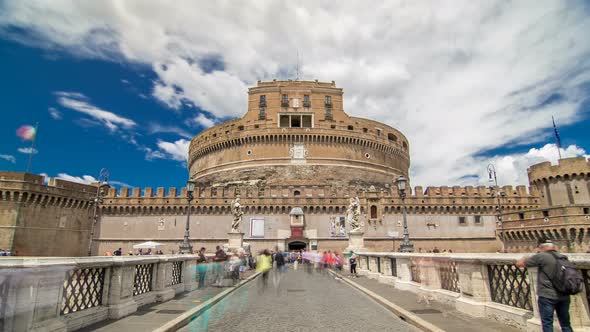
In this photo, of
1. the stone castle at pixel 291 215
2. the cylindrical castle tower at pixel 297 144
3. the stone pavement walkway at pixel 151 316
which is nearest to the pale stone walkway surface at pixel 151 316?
the stone pavement walkway at pixel 151 316

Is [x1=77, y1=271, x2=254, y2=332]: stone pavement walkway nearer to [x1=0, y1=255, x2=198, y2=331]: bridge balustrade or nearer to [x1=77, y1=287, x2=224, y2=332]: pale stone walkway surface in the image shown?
[x1=77, y1=287, x2=224, y2=332]: pale stone walkway surface

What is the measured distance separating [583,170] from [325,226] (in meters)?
28.3

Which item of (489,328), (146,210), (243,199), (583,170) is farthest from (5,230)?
(583,170)

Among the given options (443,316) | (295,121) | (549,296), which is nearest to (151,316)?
(443,316)

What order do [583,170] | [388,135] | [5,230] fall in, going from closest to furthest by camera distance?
[5,230] → [583,170] → [388,135]

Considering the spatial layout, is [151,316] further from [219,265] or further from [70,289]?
[219,265]

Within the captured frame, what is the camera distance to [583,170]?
1459 inches

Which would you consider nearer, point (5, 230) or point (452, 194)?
point (5, 230)

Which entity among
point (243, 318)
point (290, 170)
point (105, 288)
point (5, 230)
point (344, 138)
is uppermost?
point (344, 138)

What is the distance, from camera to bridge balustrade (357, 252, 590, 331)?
4.68 meters

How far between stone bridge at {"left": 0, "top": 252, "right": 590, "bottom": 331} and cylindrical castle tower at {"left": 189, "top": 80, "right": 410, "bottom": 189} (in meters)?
34.8

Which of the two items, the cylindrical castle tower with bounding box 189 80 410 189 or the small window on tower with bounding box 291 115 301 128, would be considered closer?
the cylindrical castle tower with bounding box 189 80 410 189

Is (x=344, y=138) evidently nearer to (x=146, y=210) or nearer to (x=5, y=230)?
(x=146, y=210)

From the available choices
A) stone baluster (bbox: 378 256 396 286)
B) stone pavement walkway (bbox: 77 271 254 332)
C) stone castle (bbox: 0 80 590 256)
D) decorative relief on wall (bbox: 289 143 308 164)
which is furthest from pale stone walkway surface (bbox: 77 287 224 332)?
decorative relief on wall (bbox: 289 143 308 164)
